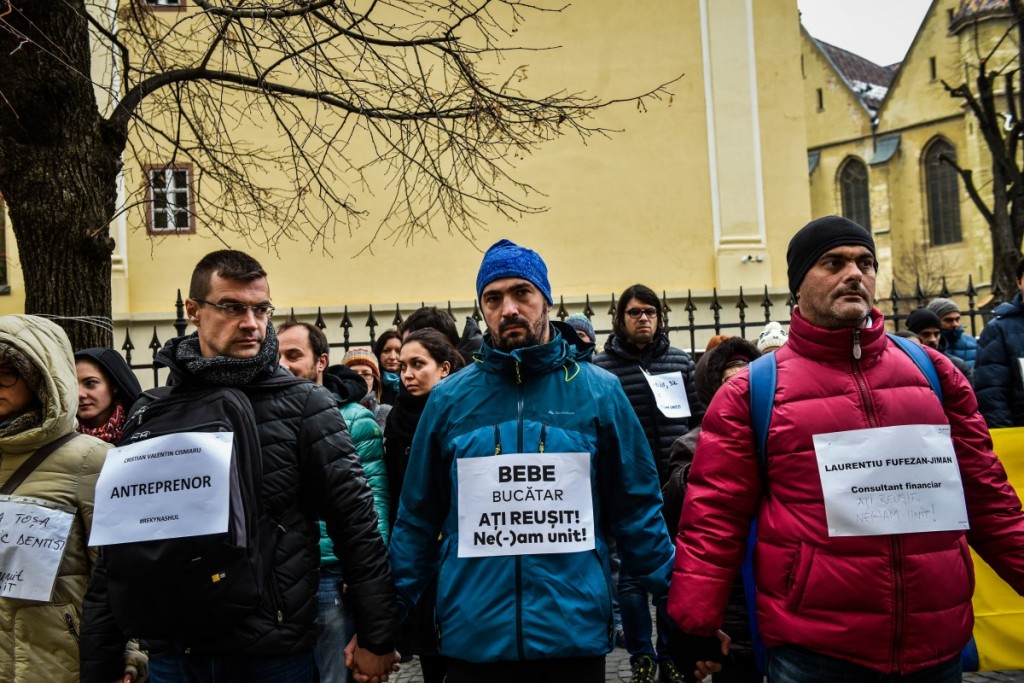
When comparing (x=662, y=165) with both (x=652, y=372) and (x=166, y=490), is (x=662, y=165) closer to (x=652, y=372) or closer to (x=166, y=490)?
(x=652, y=372)

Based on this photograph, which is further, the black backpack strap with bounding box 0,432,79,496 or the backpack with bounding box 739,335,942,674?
the black backpack strap with bounding box 0,432,79,496

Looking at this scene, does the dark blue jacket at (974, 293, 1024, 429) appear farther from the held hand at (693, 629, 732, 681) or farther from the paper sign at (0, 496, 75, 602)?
the paper sign at (0, 496, 75, 602)

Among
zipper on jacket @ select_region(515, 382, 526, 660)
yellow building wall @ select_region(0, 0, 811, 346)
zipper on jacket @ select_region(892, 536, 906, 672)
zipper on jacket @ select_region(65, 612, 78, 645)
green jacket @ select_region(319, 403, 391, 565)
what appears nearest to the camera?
zipper on jacket @ select_region(892, 536, 906, 672)

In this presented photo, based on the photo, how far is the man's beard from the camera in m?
2.80

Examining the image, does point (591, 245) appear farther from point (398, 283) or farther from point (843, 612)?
point (843, 612)

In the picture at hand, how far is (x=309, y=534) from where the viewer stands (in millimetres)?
2768

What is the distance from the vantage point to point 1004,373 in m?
5.14

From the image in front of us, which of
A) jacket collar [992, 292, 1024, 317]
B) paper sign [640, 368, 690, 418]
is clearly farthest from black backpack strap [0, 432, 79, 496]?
jacket collar [992, 292, 1024, 317]

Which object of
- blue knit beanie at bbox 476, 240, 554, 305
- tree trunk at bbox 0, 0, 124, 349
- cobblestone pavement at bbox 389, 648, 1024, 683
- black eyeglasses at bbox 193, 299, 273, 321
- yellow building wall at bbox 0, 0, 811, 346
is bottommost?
cobblestone pavement at bbox 389, 648, 1024, 683

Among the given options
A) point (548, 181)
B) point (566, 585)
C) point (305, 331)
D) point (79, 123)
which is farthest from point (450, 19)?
point (566, 585)

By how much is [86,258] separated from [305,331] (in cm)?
162

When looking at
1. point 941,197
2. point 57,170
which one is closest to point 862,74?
point 941,197

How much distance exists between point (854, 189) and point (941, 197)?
15.6 ft

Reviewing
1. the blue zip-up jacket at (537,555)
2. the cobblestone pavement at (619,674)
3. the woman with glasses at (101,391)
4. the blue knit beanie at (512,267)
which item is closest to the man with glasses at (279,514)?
the blue zip-up jacket at (537,555)
